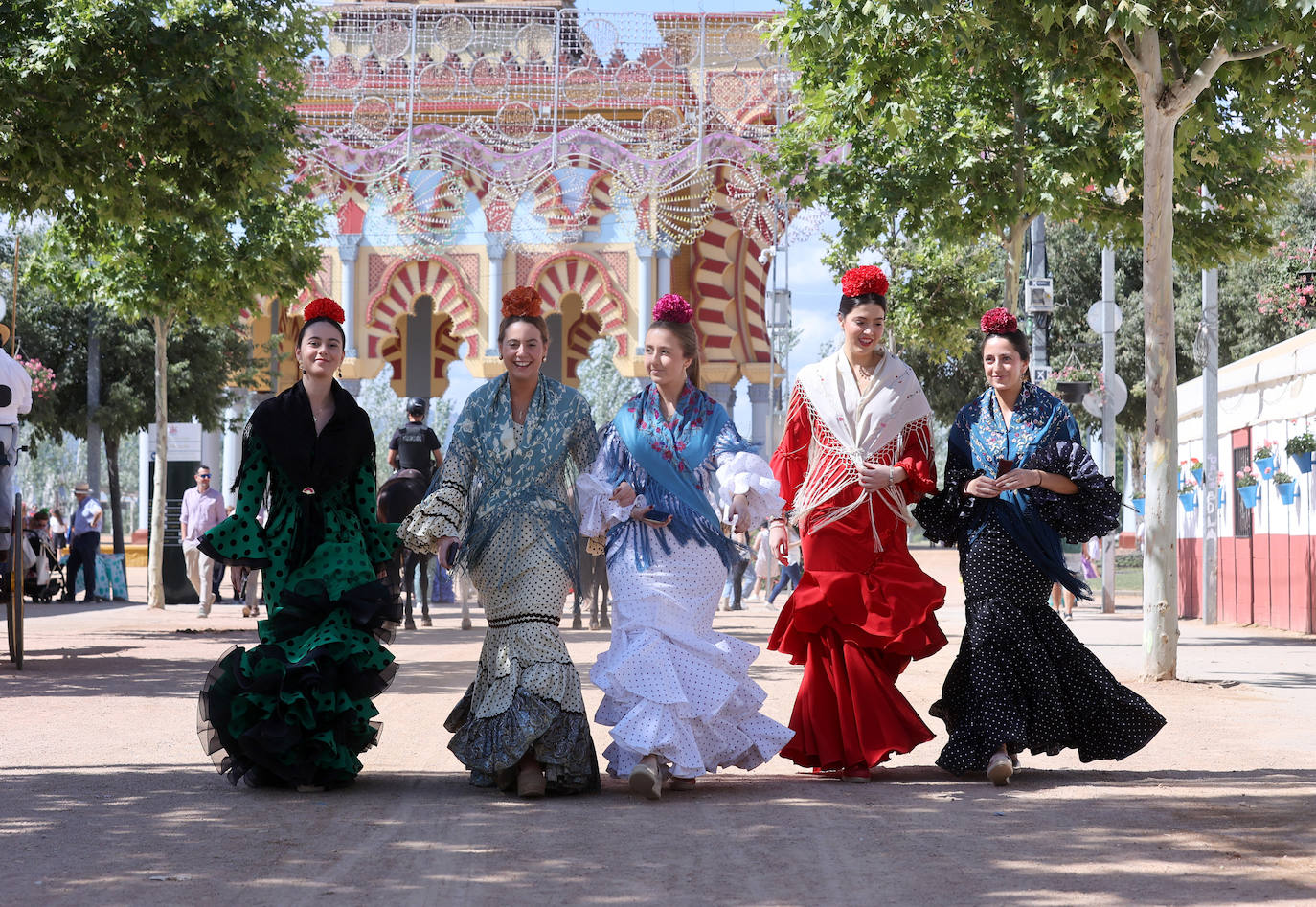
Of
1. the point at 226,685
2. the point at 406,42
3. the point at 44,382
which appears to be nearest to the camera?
the point at 226,685

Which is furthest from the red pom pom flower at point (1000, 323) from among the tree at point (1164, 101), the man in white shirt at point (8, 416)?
the man in white shirt at point (8, 416)

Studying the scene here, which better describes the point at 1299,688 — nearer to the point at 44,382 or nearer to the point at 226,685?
the point at 226,685

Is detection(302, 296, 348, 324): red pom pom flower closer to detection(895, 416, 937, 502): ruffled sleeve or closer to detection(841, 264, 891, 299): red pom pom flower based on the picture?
detection(841, 264, 891, 299): red pom pom flower

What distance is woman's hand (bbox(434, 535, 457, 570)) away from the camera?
586 centimetres

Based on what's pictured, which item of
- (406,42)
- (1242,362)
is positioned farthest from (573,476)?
(406,42)

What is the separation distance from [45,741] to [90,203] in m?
6.39

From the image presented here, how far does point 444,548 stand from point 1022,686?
2382 millimetres

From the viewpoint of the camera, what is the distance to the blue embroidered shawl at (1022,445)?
6262 millimetres

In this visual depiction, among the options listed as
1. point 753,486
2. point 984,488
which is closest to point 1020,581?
point 984,488

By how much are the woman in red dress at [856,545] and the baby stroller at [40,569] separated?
1680 centimetres

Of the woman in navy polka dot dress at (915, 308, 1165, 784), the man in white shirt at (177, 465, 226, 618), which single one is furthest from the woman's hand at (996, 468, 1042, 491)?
the man in white shirt at (177, 465, 226, 618)

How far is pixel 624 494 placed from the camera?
5.92 m

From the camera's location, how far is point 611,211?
3016 centimetres

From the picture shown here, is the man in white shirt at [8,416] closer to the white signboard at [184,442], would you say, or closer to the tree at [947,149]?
the tree at [947,149]
